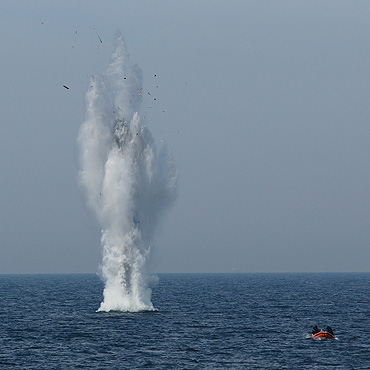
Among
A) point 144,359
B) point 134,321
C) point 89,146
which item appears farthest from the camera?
point 89,146

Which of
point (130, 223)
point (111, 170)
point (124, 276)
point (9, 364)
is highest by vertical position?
point (111, 170)

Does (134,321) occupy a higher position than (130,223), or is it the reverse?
(130,223)

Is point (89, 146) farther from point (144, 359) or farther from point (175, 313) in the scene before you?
point (144, 359)

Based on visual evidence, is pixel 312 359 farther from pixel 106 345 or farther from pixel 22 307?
pixel 22 307

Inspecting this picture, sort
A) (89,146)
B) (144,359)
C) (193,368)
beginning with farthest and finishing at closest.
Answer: (89,146) → (144,359) → (193,368)

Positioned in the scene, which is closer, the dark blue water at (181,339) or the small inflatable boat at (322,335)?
the dark blue water at (181,339)

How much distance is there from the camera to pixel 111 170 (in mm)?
83750

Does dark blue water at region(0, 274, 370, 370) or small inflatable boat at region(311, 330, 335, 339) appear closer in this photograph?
dark blue water at region(0, 274, 370, 370)

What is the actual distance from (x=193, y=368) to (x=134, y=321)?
27.0m

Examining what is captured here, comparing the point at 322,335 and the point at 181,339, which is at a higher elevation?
the point at 322,335

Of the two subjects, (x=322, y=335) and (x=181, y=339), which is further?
(x=322, y=335)

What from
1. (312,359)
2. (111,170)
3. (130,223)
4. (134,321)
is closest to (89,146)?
(111,170)

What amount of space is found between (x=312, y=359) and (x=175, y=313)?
38.3 metres

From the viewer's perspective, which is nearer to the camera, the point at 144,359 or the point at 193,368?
the point at 193,368
